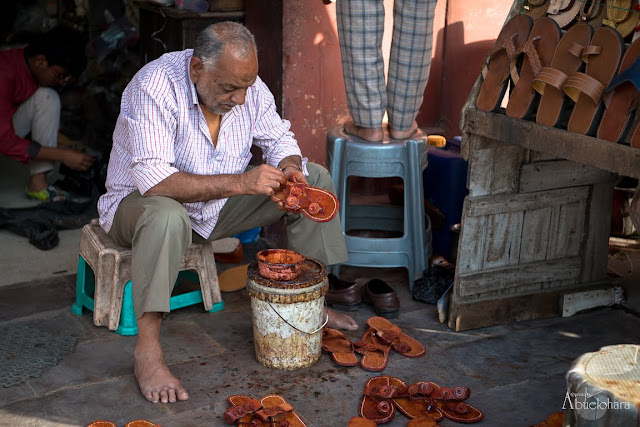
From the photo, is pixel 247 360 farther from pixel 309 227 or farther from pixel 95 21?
pixel 95 21

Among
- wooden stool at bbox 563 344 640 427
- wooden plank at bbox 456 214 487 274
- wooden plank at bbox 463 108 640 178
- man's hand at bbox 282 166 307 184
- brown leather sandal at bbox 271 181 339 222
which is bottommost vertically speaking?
wooden plank at bbox 456 214 487 274

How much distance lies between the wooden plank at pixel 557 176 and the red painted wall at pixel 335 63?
4.11 feet

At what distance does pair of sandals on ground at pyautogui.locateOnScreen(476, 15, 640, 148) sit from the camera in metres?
2.90

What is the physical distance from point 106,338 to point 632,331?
239 centimetres

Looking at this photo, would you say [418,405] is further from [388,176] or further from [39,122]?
[39,122]

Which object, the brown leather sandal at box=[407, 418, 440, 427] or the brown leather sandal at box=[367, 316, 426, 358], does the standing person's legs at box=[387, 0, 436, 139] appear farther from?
the brown leather sandal at box=[407, 418, 440, 427]

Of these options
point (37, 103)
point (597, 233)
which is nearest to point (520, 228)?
point (597, 233)

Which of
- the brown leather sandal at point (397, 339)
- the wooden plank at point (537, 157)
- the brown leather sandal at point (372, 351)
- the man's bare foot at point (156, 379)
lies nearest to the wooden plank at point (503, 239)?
the wooden plank at point (537, 157)

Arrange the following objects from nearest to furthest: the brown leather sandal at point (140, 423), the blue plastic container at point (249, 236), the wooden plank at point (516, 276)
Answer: the brown leather sandal at point (140, 423)
the wooden plank at point (516, 276)
the blue plastic container at point (249, 236)

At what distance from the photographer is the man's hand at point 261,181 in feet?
10.2

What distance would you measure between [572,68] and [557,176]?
0.67 m

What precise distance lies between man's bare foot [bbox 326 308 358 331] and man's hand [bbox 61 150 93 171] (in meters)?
2.45

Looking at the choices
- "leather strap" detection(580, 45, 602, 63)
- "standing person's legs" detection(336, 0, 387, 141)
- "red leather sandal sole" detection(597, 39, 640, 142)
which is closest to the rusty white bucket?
"standing person's legs" detection(336, 0, 387, 141)

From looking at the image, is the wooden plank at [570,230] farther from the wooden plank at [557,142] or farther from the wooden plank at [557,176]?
the wooden plank at [557,142]
